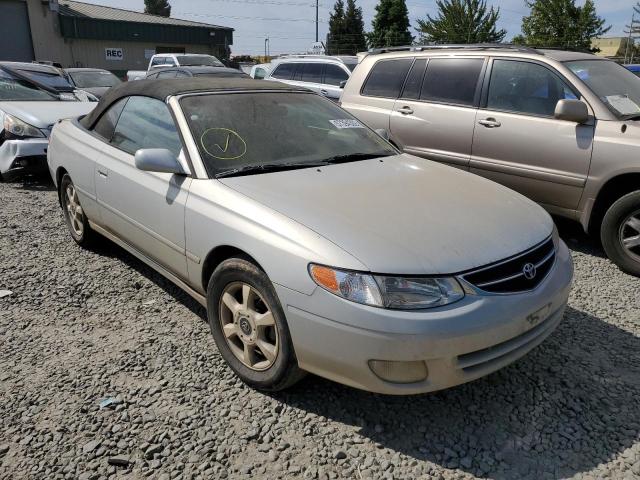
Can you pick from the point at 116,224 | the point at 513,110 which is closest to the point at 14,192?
the point at 116,224

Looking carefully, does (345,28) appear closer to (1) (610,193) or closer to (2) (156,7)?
(2) (156,7)

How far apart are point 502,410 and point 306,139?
1998 millimetres

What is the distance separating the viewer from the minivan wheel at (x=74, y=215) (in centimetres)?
456

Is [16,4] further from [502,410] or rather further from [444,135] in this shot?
[502,410]

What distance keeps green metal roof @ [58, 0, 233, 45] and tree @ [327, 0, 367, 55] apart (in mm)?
19607

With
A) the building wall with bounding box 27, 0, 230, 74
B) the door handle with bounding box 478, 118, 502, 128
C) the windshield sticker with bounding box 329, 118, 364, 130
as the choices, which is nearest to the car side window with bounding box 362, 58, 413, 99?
the door handle with bounding box 478, 118, 502, 128

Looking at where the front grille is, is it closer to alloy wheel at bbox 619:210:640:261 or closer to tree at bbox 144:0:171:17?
alloy wheel at bbox 619:210:640:261

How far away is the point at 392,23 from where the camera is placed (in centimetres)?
4588

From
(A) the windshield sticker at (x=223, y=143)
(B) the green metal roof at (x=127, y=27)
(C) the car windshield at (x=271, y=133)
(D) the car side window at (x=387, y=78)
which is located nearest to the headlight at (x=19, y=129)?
(D) the car side window at (x=387, y=78)

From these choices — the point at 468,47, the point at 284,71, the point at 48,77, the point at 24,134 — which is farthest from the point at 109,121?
the point at 284,71

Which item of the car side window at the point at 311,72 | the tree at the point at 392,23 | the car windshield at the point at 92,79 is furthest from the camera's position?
the tree at the point at 392,23

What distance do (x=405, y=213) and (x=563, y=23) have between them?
34678 mm

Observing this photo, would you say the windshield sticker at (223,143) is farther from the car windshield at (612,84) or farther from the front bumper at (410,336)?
the car windshield at (612,84)

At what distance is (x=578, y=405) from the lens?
2709mm
